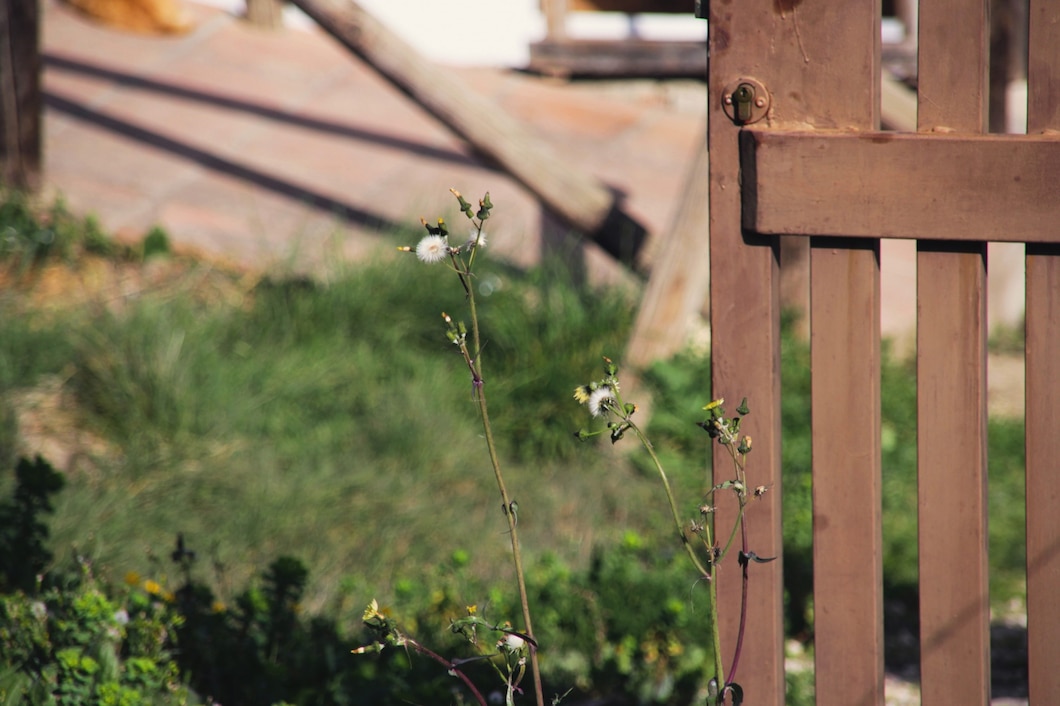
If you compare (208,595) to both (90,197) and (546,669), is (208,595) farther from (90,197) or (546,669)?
(90,197)

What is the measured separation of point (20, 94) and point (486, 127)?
236cm

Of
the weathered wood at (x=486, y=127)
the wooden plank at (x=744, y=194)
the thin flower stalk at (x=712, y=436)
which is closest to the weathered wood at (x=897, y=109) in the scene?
the weathered wood at (x=486, y=127)

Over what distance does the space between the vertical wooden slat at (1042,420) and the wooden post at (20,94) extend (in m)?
4.70

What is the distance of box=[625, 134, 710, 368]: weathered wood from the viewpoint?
4129mm

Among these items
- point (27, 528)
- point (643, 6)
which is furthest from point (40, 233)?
point (643, 6)

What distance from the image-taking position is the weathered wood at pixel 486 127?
433cm

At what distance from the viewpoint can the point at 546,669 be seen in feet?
9.03

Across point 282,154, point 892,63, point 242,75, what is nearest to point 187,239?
point 282,154

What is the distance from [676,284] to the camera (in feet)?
13.8

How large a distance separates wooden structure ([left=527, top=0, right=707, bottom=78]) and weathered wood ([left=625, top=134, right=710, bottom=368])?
0.96 meters

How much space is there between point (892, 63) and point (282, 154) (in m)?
3.39

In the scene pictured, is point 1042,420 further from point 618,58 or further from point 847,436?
point 618,58

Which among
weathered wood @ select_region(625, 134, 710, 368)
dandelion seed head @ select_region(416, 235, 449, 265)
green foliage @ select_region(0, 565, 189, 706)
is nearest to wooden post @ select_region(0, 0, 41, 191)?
weathered wood @ select_region(625, 134, 710, 368)

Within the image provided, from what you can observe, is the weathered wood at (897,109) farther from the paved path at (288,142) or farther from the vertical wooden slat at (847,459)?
the vertical wooden slat at (847,459)
